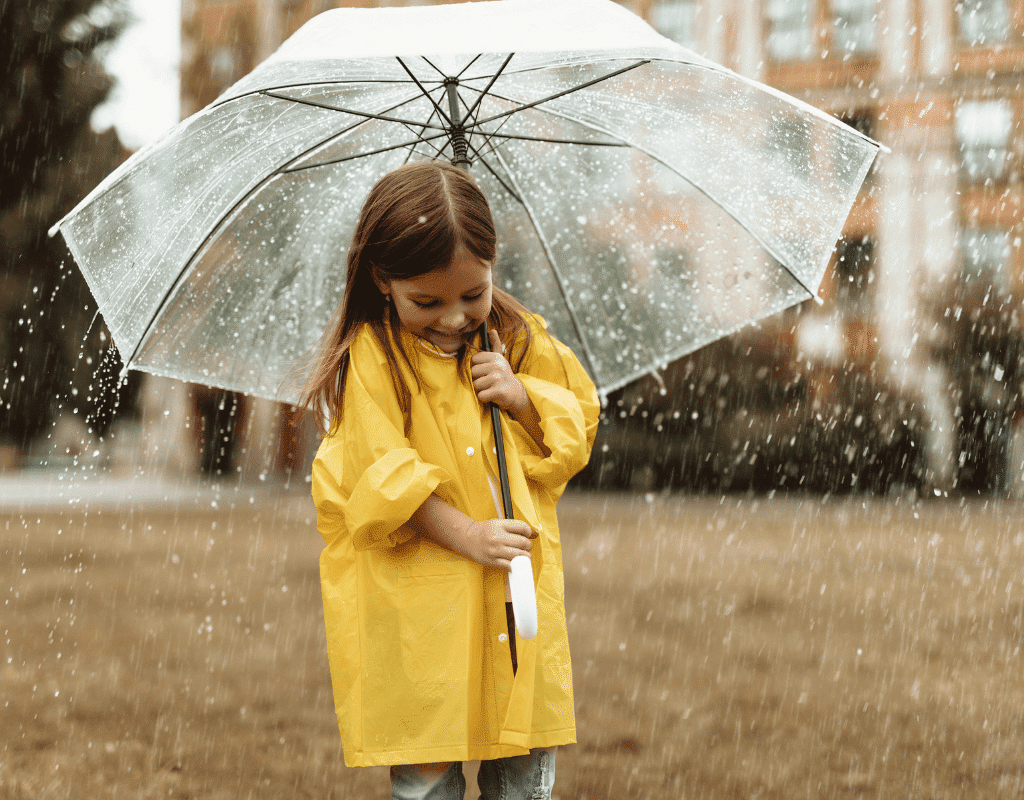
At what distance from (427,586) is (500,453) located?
0.29 metres

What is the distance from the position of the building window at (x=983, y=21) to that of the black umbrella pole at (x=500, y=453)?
80.0ft

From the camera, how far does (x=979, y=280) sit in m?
18.2

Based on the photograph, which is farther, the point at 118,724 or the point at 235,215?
the point at 118,724

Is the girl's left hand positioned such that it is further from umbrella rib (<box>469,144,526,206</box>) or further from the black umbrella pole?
umbrella rib (<box>469,144,526,206</box>)

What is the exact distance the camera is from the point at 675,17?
2302 cm

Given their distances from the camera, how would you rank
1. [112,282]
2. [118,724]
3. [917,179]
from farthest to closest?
[917,179]
[118,724]
[112,282]

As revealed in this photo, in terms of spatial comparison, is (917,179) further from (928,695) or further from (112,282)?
(112,282)

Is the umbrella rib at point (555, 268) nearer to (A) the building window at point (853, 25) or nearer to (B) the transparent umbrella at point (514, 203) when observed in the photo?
(B) the transparent umbrella at point (514, 203)

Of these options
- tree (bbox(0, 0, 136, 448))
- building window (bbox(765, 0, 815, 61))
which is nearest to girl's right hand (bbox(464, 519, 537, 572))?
tree (bbox(0, 0, 136, 448))

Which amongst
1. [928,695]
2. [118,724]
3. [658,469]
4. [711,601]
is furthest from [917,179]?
[118,724]

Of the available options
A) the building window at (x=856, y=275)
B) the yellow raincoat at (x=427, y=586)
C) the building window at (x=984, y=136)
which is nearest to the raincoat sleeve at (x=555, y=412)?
the yellow raincoat at (x=427, y=586)

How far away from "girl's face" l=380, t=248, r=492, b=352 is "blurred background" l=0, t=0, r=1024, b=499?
1016 cm

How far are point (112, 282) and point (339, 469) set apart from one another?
1.05 m

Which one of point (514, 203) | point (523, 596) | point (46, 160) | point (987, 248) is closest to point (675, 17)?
point (987, 248)
